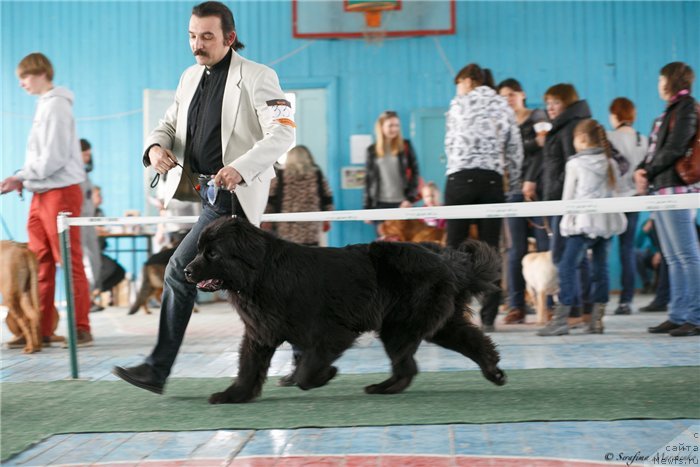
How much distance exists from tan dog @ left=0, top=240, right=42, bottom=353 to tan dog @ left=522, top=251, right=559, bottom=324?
3.66m

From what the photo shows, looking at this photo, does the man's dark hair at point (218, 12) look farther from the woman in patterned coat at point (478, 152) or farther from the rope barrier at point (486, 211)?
the woman in patterned coat at point (478, 152)

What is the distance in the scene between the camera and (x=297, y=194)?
24.3 feet

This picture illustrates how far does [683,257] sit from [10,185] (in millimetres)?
4446

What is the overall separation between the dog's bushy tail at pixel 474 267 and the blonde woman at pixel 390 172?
14.1 feet

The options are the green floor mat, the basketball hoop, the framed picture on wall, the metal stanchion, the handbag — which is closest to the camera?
the green floor mat

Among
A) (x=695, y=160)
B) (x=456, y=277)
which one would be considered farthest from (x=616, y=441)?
(x=695, y=160)

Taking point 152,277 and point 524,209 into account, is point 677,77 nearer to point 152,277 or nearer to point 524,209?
point 524,209

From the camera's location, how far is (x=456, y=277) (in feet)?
11.7

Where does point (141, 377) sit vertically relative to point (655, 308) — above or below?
above

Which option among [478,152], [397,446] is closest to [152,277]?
[478,152]

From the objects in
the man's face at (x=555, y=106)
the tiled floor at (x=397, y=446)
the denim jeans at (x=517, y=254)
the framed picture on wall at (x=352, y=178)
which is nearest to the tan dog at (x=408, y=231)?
the denim jeans at (x=517, y=254)

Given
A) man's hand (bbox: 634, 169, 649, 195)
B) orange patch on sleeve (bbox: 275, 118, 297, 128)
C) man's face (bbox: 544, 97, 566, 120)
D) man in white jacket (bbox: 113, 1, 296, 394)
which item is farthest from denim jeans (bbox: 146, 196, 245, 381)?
man's face (bbox: 544, 97, 566, 120)

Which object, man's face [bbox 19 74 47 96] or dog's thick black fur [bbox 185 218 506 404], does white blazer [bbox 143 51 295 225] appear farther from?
man's face [bbox 19 74 47 96]

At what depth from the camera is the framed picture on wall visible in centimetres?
1095
